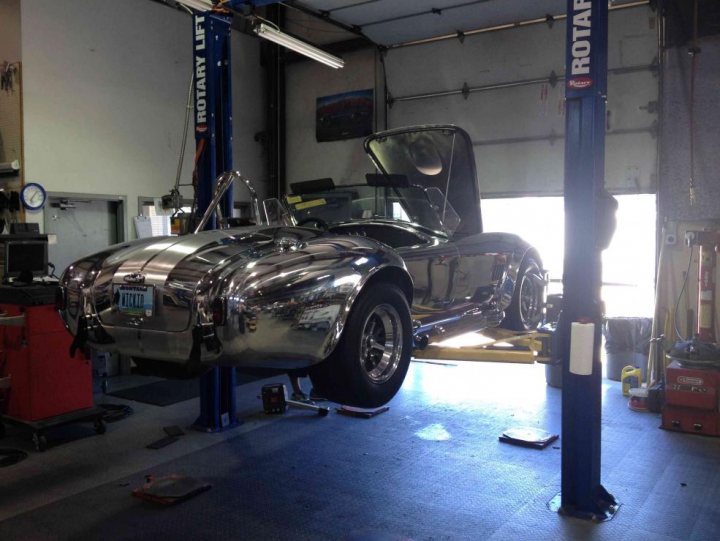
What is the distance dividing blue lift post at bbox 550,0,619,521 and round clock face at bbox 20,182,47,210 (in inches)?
232

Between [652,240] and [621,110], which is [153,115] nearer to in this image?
A: [621,110]

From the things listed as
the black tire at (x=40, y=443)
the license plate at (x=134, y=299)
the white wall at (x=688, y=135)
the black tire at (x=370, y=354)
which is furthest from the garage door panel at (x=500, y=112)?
the license plate at (x=134, y=299)

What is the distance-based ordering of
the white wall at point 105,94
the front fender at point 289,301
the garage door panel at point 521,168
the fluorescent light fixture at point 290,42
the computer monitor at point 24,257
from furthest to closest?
1. the garage door panel at point 521,168
2. the white wall at point 105,94
3. the fluorescent light fixture at point 290,42
4. the computer monitor at point 24,257
5. the front fender at point 289,301

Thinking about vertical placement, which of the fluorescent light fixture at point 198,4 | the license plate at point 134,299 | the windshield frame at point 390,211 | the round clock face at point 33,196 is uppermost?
the fluorescent light fixture at point 198,4

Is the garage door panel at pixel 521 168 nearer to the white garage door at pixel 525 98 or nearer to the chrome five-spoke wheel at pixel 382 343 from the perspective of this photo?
the white garage door at pixel 525 98

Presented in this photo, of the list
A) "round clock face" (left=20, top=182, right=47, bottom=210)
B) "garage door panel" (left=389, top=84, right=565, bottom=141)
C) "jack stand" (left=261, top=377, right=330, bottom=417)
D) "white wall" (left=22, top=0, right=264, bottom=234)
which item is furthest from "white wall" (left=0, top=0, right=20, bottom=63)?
"garage door panel" (left=389, top=84, right=565, bottom=141)

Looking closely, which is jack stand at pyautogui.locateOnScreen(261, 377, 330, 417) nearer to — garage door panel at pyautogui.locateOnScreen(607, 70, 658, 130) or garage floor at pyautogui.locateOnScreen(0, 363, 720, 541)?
garage floor at pyautogui.locateOnScreen(0, 363, 720, 541)

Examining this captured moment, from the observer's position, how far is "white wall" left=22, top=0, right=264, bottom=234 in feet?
24.5

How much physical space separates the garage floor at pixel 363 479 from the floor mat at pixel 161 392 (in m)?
0.28

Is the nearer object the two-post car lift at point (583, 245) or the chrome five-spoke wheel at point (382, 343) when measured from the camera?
the chrome five-spoke wheel at point (382, 343)

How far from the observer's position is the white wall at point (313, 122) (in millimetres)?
10203

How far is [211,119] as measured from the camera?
5.47m

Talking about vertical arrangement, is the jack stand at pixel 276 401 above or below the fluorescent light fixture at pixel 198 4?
below

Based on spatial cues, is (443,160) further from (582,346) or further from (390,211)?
(582,346)
